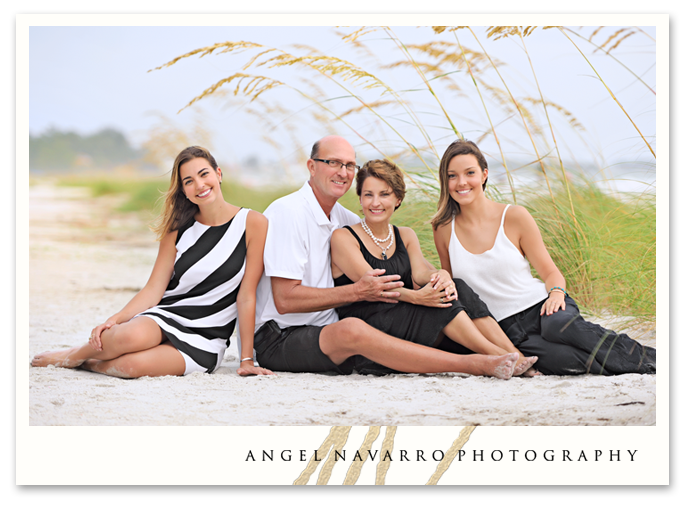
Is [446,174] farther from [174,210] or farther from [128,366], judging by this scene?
[128,366]

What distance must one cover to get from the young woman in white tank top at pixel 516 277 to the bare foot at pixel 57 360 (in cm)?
185

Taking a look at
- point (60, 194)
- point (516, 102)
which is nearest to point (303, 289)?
point (516, 102)

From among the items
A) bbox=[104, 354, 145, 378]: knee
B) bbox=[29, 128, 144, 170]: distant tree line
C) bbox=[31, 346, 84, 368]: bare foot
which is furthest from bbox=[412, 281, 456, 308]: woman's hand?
bbox=[29, 128, 144, 170]: distant tree line

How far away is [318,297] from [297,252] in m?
0.24

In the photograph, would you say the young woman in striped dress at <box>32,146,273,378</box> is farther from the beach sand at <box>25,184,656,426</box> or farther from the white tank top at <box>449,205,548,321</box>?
the white tank top at <box>449,205,548,321</box>

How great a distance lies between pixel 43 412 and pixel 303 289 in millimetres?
1149

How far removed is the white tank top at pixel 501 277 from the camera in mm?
2627

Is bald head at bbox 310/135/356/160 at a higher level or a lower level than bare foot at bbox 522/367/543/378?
higher

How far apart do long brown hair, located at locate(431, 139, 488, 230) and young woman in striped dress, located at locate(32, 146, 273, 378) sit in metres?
0.87

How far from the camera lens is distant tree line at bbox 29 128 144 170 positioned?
44.9 ft

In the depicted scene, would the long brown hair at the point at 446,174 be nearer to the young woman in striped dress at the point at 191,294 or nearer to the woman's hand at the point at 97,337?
the young woman in striped dress at the point at 191,294
